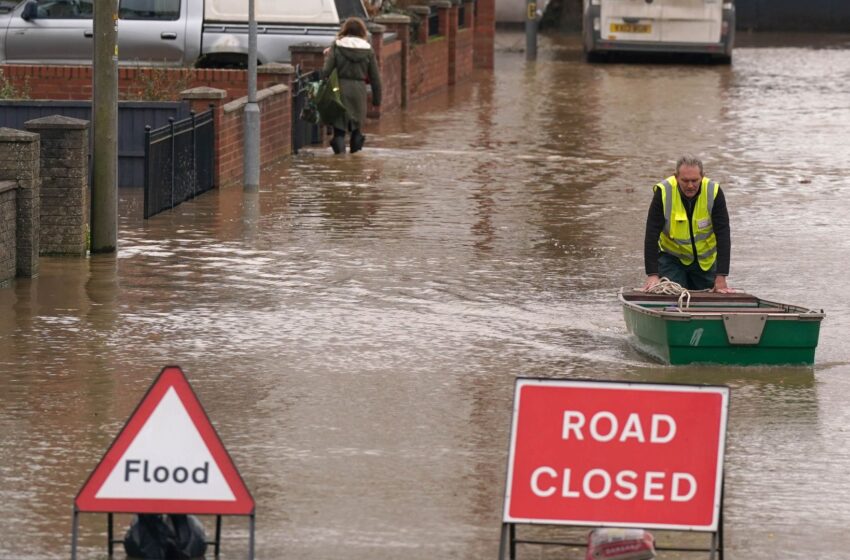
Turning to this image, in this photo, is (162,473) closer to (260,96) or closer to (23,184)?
(23,184)

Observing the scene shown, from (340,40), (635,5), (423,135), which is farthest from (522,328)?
(635,5)

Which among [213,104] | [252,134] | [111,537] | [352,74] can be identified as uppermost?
[352,74]

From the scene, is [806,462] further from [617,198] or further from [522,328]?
[617,198]

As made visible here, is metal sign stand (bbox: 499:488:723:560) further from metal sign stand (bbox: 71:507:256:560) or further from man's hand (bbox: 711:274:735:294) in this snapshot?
man's hand (bbox: 711:274:735:294)

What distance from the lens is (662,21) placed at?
34.6 meters

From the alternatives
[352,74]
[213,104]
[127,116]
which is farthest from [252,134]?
[352,74]

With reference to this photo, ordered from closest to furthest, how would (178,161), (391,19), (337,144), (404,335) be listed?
(404,335) < (178,161) < (337,144) < (391,19)

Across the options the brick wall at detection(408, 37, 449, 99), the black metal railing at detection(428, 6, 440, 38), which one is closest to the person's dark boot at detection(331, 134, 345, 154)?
the brick wall at detection(408, 37, 449, 99)

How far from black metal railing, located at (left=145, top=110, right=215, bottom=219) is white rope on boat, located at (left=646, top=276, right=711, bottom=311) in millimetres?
6092

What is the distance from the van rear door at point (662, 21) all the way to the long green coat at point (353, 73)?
45.3 feet

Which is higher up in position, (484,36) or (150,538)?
(484,36)

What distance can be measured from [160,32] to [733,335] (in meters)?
13.4

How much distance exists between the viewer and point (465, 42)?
32.2 meters

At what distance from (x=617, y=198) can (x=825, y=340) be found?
6.76m
